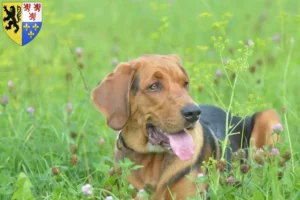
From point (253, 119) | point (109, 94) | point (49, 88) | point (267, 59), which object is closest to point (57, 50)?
point (49, 88)

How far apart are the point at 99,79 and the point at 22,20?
2052 mm

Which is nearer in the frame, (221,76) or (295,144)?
(295,144)

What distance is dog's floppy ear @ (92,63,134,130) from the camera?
5105 millimetres

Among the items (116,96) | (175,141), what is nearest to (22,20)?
(116,96)

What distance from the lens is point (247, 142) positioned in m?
6.32

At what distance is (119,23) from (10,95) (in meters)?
4.52

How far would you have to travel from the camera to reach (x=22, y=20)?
6199mm

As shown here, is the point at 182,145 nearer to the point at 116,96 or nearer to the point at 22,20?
the point at 116,96

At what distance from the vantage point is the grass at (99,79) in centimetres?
472

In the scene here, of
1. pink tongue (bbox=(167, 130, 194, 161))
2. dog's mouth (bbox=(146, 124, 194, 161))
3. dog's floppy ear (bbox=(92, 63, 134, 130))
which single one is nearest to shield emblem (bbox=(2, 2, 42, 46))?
dog's floppy ear (bbox=(92, 63, 134, 130))

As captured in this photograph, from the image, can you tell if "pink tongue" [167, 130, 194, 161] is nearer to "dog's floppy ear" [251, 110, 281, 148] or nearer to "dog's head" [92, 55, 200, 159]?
"dog's head" [92, 55, 200, 159]

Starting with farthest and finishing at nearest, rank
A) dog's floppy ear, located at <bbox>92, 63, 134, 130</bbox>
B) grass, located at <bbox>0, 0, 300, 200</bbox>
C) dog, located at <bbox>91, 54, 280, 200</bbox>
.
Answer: dog's floppy ear, located at <bbox>92, 63, 134, 130</bbox>
dog, located at <bbox>91, 54, 280, 200</bbox>
grass, located at <bbox>0, 0, 300, 200</bbox>

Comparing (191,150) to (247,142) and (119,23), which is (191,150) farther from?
(119,23)

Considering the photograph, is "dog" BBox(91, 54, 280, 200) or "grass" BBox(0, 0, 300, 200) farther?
"dog" BBox(91, 54, 280, 200)
